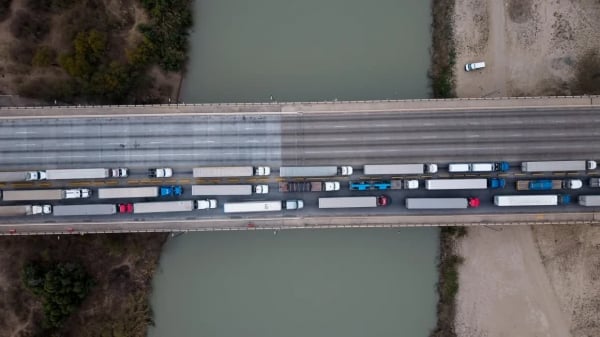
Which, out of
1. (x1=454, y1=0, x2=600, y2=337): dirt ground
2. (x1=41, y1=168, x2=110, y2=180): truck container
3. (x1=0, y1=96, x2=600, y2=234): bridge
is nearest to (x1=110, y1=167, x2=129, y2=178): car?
(x1=41, y1=168, x2=110, y2=180): truck container

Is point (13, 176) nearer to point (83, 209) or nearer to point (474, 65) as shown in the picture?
point (83, 209)

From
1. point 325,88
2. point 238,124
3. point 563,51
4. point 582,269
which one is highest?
point 563,51

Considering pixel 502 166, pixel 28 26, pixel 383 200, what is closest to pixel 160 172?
pixel 28 26

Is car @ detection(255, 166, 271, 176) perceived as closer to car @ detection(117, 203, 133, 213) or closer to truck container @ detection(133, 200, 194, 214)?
truck container @ detection(133, 200, 194, 214)

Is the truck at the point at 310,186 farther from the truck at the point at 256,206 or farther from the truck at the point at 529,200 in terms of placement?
the truck at the point at 529,200

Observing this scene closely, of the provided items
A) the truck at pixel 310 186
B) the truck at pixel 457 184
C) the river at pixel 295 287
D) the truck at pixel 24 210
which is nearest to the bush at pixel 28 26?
the truck at pixel 24 210

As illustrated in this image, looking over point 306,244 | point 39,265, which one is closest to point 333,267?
point 306,244

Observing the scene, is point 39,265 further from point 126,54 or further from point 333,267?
point 333,267
